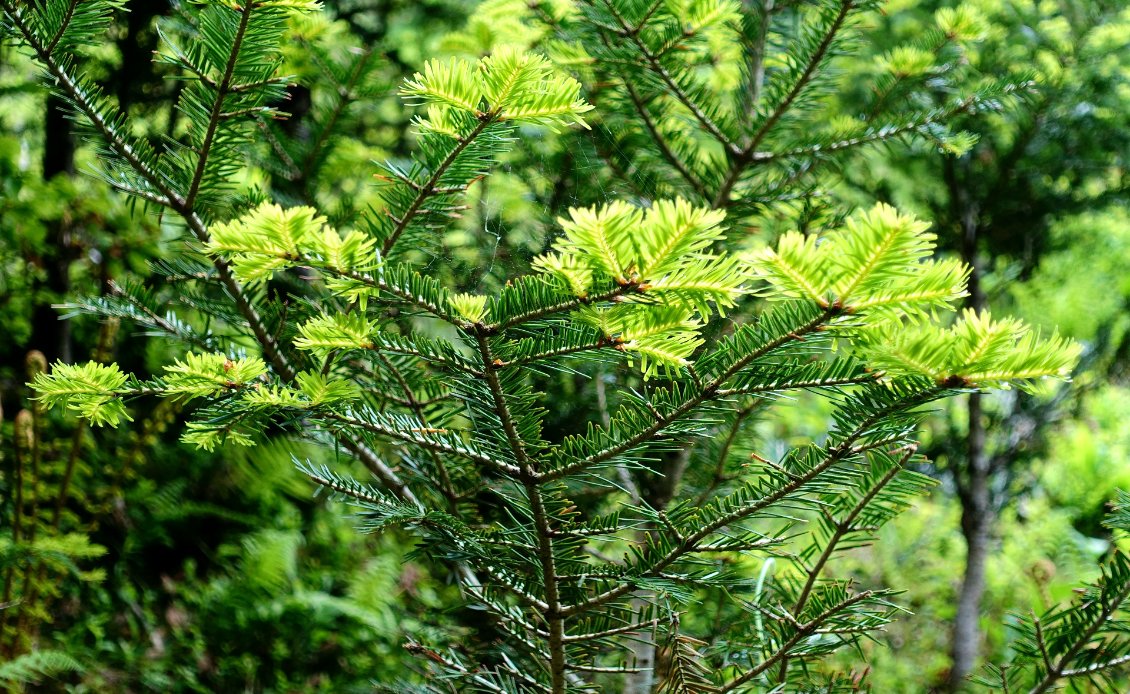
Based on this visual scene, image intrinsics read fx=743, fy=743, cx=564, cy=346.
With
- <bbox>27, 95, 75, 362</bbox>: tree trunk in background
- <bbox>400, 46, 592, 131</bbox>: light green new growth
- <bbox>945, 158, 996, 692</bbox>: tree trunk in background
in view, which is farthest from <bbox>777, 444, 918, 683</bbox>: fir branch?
<bbox>27, 95, 75, 362</bbox>: tree trunk in background

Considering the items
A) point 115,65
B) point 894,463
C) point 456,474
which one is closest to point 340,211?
point 456,474

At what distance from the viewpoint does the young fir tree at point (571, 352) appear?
0.77m

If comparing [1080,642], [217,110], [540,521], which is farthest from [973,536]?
[217,110]

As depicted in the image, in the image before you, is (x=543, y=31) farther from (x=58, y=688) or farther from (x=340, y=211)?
(x=58, y=688)

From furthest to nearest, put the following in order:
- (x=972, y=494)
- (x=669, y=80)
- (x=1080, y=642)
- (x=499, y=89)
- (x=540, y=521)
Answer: (x=972, y=494)
(x=669, y=80)
(x=1080, y=642)
(x=540, y=521)
(x=499, y=89)

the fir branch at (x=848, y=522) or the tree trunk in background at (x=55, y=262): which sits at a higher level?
the tree trunk in background at (x=55, y=262)

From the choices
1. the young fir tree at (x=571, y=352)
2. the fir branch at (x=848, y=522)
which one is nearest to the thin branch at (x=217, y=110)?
the young fir tree at (x=571, y=352)

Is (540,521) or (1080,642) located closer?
(540,521)

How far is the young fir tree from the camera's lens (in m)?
0.77

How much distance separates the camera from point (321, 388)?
2.96 feet

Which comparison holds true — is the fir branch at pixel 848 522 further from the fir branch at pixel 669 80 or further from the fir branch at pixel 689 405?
the fir branch at pixel 669 80

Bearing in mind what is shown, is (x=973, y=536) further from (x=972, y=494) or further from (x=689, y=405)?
(x=689, y=405)

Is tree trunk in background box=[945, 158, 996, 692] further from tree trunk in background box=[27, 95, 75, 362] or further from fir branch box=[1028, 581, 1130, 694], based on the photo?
tree trunk in background box=[27, 95, 75, 362]

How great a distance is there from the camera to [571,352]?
884 mm
